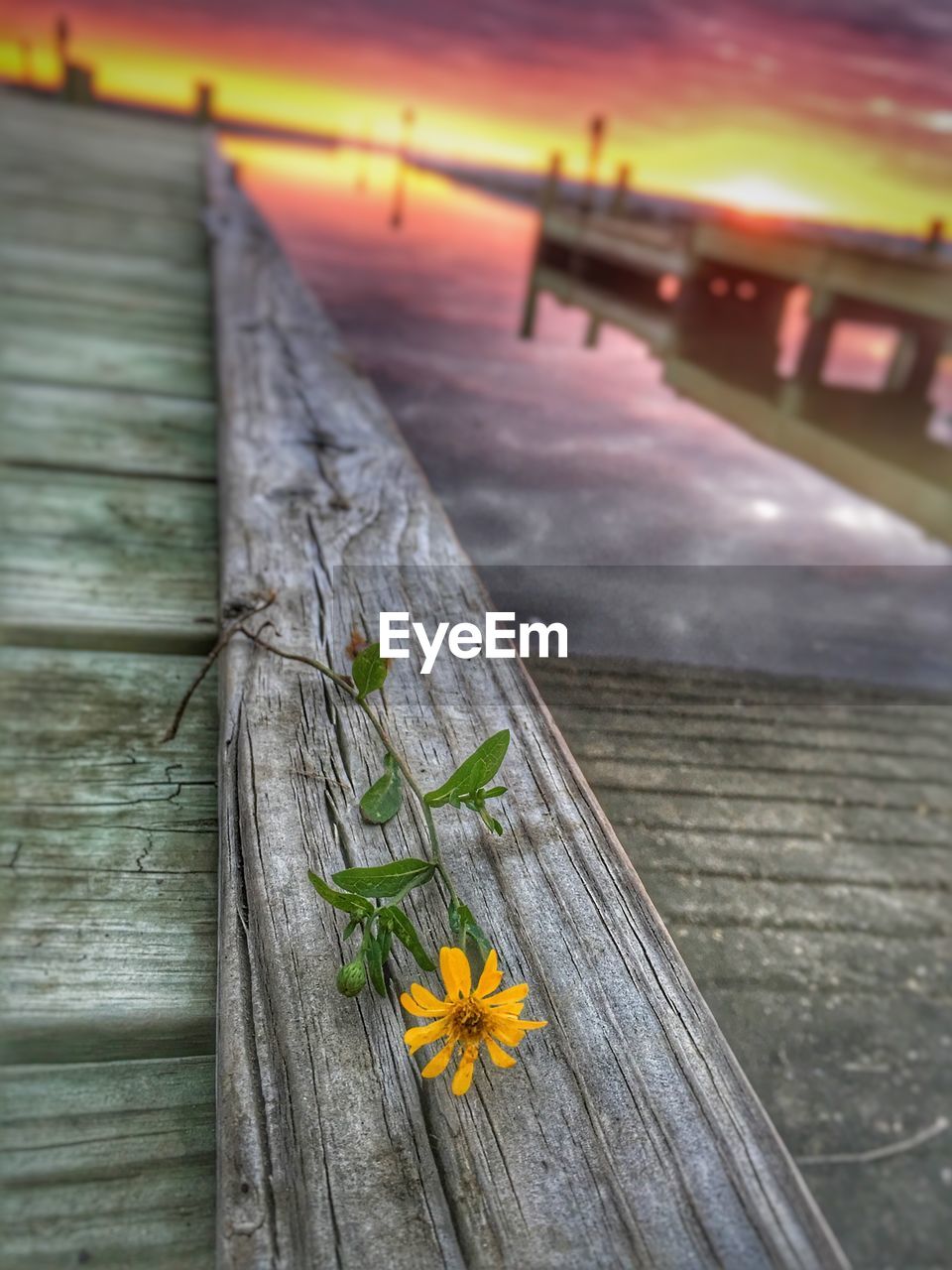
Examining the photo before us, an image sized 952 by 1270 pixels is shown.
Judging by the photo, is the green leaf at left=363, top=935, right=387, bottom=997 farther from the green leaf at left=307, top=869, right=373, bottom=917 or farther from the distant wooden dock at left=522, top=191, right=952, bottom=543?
the distant wooden dock at left=522, top=191, right=952, bottom=543

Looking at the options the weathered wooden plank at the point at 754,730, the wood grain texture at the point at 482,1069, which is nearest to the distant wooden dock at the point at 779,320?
the weathered wooden plank at the point at 754,730

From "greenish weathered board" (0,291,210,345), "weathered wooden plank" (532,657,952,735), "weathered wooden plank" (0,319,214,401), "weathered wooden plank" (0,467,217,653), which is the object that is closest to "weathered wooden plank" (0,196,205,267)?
"greenish weathered board" (0,291,210,345)

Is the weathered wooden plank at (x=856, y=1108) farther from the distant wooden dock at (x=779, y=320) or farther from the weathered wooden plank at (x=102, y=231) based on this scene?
the weathered wooden plank at (x=102, y=231)

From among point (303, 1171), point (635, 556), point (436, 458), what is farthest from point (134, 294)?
point (303, 1171)

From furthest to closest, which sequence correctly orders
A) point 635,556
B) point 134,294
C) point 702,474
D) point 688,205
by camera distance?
point 688,205 → point 134,294 → point 702,474 → point 635,556

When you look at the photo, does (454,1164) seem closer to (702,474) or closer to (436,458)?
(436,458)

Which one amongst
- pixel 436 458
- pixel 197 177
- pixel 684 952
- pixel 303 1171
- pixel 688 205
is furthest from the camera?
pixel 688 205
